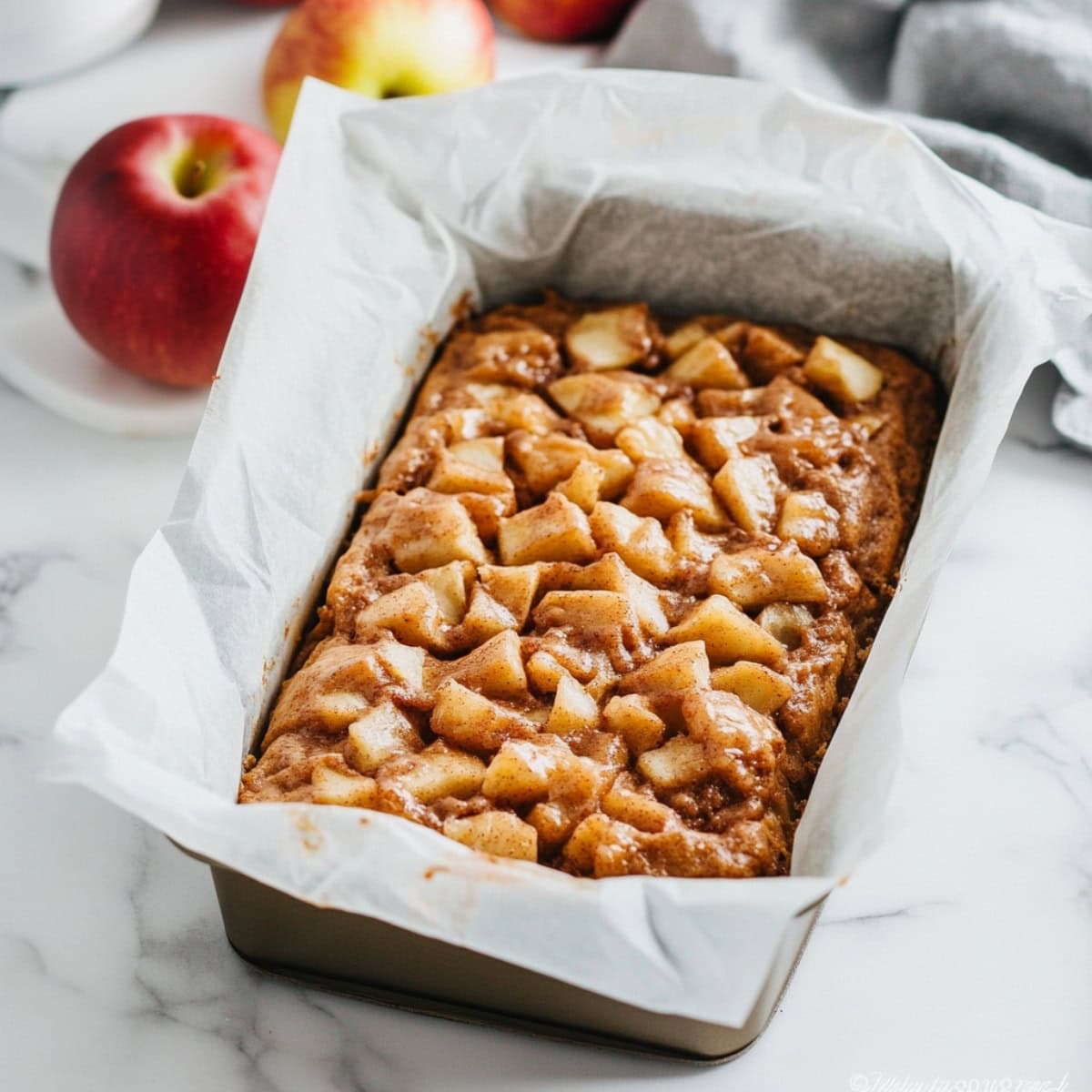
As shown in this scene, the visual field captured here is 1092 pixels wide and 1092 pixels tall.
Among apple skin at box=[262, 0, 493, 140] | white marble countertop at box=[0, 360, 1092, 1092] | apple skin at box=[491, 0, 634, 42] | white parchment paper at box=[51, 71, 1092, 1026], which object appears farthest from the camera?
apple skin at box=[491, 0, 634, 42]

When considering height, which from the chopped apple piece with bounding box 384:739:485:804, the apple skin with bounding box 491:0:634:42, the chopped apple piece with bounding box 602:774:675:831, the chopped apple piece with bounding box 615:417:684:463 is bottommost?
the chopped apple piece with bounding box 384:739:485:804

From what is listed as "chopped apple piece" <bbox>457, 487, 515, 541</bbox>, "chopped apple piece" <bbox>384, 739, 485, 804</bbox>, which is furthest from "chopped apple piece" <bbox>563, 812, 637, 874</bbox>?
"chopped apple piece" <bbox>457, 487, 515, 541</bbox>

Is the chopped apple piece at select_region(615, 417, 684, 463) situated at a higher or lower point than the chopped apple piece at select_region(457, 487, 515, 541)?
higher

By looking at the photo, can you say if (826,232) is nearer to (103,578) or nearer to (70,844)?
(103,578)

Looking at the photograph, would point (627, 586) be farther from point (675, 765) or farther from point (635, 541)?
point (675, 765)

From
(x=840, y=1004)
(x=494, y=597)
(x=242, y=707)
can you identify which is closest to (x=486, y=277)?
(x=494, y=597)

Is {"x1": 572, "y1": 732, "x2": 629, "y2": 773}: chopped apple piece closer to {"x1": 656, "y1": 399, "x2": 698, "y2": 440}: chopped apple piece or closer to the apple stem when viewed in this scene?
{"x1": 656, "y1": 399, "x2": 698, "y2": 440}: chopped apple piece
